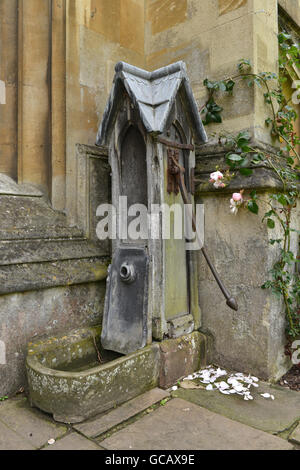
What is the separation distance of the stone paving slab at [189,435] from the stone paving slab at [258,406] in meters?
0.09

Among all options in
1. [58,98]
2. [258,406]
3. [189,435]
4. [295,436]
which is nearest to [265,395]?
[258,406]

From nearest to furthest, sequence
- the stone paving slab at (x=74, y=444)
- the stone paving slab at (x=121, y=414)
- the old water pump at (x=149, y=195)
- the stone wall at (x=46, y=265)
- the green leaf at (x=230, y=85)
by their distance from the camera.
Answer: the stone paving slab at (x=74, y=444) < the stone paving slab at (x=121, y=414) < the stone wall at (x=46, y=265) < the old water pump at (x=149, y=195) < the green leaf at (x=230, y=85)

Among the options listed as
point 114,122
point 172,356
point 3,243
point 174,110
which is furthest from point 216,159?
point 3,243

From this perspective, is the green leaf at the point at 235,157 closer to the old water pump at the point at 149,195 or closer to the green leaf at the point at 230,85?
the old water pump at the point at 149,195

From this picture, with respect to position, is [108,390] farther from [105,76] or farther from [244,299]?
[105,76]

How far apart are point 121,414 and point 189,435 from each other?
0.39 metres

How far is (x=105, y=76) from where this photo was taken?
2.92m

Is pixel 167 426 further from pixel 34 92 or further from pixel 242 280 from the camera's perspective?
pixel 34 92

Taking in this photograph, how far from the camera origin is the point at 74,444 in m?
1.60

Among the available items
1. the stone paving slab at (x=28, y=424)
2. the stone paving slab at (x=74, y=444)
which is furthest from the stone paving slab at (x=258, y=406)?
the stone paving slab at (x=28, y=424)

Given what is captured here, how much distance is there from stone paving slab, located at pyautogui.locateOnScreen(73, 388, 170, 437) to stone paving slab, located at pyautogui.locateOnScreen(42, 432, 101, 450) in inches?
1.6

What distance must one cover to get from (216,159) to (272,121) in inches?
A: 21.0

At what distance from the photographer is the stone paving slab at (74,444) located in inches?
61.8

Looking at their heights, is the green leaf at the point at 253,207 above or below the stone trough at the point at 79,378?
above
